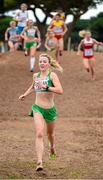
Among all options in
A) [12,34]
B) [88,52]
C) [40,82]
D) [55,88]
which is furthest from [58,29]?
[55,88]

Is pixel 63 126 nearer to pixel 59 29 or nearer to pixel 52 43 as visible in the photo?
pixel 59 29

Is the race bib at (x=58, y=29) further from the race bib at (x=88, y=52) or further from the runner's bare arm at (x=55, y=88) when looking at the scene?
the runner's bare arm at (x=55, y=88)

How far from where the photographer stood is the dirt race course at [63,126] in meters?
9.91

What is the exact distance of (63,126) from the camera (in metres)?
14.8

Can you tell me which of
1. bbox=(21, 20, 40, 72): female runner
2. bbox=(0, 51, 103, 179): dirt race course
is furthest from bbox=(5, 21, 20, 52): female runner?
bbox=(21, 20, 40, 72): female runner

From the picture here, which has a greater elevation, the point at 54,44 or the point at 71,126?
the point at 54,44

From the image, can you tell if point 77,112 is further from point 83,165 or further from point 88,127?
point 83,165

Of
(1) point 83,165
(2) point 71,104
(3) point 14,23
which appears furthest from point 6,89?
(1) point 83,165

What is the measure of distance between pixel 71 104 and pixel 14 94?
83.9 inches

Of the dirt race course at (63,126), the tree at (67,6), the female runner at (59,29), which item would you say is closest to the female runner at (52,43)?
the female runner at (59,29)

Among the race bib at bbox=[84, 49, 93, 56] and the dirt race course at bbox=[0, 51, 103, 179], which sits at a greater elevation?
the race bib at bbox=[84, 49, 93, 56]

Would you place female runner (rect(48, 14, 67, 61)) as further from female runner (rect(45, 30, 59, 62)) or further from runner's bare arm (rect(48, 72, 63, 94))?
runner's bare arm (rect(48, 72, 63, 94))

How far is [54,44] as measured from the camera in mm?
22297

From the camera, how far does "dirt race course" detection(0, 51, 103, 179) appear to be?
991cm
